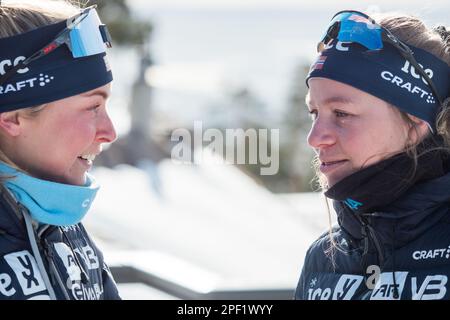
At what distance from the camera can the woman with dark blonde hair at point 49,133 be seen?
245 cm

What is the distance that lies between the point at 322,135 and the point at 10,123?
1.04 meters

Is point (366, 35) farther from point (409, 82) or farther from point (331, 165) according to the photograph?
point (331, 165)

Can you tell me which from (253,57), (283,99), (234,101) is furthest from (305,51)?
(253,57)

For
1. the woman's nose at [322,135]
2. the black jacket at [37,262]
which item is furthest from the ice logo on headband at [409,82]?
the black jacket at [37,262]

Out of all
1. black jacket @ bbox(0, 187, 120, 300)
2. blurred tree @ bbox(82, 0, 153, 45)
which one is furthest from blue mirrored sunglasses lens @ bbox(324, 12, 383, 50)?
blurred tree @ bbox(82, 0, 153, 45)

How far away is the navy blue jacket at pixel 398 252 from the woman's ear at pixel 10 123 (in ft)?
3.81

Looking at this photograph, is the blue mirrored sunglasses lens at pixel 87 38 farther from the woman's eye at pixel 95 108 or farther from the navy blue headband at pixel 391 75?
the navy blue headband at pixel 391 75

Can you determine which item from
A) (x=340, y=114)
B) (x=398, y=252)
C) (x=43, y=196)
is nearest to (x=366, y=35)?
(x=340, y=114)

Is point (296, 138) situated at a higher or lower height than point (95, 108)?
lower

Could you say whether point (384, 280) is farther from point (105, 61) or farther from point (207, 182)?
point (207, 182)

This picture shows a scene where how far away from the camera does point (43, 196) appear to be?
2488 millimetres

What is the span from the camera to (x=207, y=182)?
15.2 metres

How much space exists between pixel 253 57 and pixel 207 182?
32880mm

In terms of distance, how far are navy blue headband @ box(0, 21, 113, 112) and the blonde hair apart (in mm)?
25
